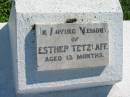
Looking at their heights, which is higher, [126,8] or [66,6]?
[66,6]

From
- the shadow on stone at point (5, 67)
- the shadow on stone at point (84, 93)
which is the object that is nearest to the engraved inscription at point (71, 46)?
the shadow on stone at point (84, 93)

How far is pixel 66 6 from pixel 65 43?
1.19 ft

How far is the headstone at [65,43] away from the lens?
11.1 feet

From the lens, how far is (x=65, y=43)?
3443 millimetres

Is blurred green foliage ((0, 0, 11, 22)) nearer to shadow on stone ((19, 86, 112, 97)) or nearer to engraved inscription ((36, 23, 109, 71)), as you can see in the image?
shadow on stone ((19, 86, 112, 97))

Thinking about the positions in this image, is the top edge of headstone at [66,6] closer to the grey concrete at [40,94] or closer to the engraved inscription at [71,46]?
the engraved inscription at [71,46]

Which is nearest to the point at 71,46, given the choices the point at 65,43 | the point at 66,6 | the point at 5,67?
the point at 65,43

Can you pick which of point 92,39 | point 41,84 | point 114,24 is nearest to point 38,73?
point 41,84

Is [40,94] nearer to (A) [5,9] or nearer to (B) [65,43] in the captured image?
(B) [65,43]

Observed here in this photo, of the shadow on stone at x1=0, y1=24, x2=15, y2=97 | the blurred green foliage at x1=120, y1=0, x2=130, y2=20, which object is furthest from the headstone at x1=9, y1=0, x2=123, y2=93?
the blurred green foliage at x1=120, y1=0, x2=130, y2=20

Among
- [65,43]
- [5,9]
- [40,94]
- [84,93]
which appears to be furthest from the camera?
[5,9]

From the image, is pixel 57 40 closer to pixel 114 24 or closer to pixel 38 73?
pixel 38 73

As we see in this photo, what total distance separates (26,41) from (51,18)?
31cm

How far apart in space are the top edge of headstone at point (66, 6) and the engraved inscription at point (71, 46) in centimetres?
15
